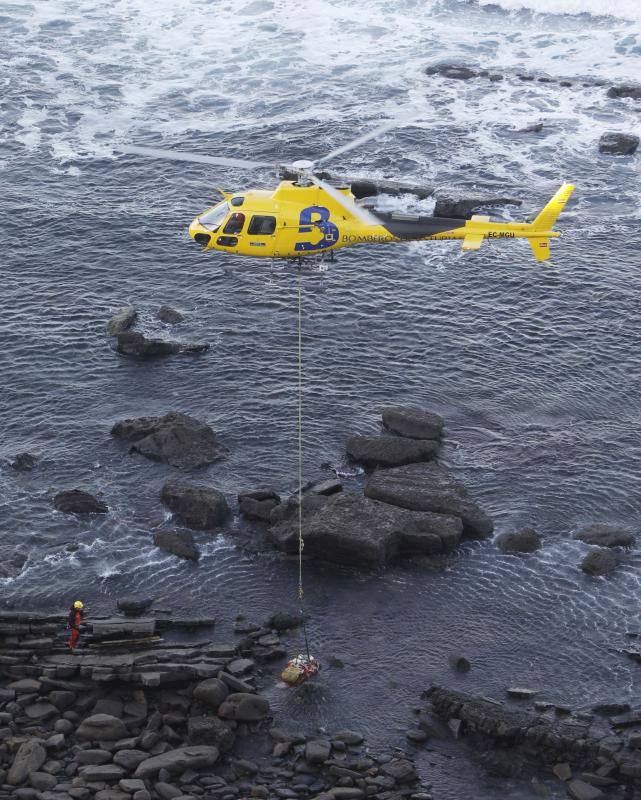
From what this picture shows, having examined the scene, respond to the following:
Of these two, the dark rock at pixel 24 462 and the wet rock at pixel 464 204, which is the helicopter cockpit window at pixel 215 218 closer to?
the dark rock at pixel 24 462

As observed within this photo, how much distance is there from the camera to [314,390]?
73.7 metres

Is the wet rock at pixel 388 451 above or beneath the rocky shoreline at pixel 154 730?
above

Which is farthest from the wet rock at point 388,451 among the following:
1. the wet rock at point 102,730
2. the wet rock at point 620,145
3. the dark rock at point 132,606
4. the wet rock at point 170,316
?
the wet rock at point 620,145

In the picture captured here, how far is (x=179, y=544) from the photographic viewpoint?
A: 2382 inches

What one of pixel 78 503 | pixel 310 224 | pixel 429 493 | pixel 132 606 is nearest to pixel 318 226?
pixel 310 224

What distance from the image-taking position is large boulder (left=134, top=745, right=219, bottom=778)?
4741 centimetres

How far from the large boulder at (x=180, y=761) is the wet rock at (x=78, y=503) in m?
18.1

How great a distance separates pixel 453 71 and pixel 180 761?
A: 3542 inches

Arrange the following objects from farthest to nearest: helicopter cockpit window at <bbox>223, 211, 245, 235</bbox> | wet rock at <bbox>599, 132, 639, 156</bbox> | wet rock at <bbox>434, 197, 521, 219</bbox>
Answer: wet rock at <bbox>599, 132, 639, 156</bbox>
wet rock at <bbox>434, 197, 521, 219</bbox>
helicopter cockpit window at <bbox>223, 211, 245, 235</bbox>

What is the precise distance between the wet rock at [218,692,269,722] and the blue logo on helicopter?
2678cm

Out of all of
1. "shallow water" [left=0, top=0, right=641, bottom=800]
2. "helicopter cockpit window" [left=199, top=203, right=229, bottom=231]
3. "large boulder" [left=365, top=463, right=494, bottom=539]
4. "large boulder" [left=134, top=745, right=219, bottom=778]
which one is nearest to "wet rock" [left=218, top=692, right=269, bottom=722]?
"shallow water" [left=0, top=0, right=641, bottom=800]

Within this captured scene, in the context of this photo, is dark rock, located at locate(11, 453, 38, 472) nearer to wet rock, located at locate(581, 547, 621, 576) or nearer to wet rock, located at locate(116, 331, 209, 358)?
wet rock, located at locate(116, 331, 209, 358)

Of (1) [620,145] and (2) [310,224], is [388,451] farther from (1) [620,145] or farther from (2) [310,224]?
(1) [620,145]

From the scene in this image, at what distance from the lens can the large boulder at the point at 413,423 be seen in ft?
225
